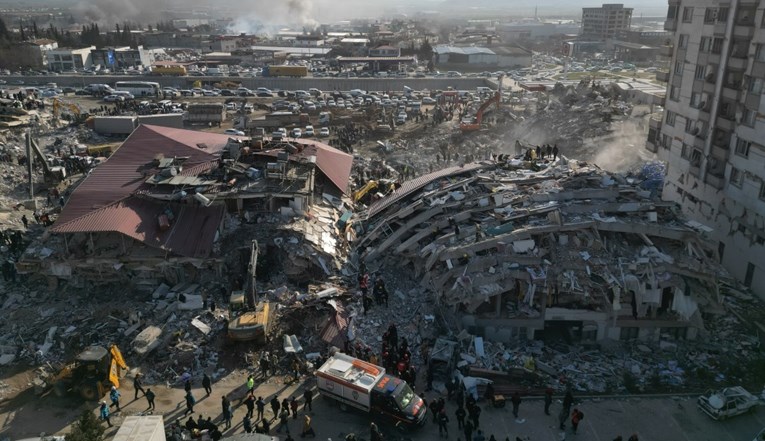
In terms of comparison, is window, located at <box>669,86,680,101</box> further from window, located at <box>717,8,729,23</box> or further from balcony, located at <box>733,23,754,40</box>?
balcony, located at <box>733,23,754,40</box>

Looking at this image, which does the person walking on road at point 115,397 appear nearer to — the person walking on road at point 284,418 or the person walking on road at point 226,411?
the person walking on road at point 226,411

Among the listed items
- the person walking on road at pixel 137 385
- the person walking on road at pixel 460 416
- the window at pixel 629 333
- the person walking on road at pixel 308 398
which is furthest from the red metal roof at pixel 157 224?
the window at pixel 629 333

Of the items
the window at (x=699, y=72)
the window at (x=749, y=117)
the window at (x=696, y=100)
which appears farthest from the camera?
the window at (x=696, y=100)

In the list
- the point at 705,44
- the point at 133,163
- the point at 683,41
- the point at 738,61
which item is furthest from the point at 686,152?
the point at 133,163

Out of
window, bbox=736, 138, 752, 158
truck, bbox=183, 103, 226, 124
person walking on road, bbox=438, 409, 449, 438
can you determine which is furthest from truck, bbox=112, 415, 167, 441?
truck, bbox=183, 103, 226, 124

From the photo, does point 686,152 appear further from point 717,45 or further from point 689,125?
point 717,45

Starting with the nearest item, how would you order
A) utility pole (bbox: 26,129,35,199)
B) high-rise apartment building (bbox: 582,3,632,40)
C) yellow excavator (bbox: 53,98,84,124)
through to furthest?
utility pole (bbox: 26,129,35,199) < yellow excavator (bbox: 53,98,84,124) < high-rise apartment building (bbox: 582,3,632,40)
